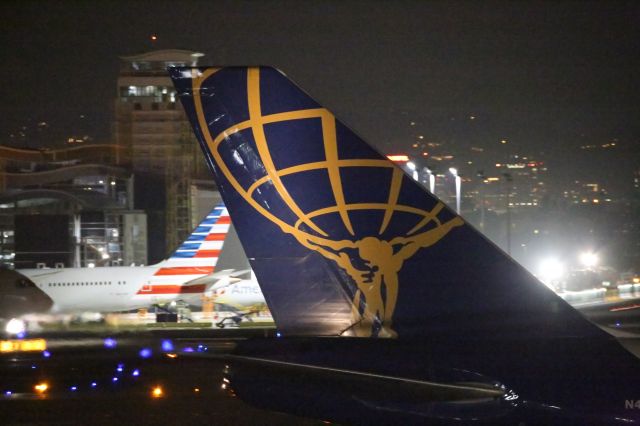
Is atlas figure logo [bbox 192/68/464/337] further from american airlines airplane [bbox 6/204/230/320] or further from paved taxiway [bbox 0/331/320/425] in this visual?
american airlines airplane [bbox 6/204/230/320]

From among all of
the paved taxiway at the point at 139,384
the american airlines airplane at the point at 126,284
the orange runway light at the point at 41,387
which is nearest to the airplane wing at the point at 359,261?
the paved taxiway at the point at 139,384

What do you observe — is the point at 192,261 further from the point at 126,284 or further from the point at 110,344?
the point at 110,344

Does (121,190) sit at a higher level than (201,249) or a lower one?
higher

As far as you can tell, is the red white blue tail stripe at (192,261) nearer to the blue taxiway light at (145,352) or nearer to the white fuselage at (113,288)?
the white fuselage at (113,288)

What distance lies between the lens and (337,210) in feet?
19.1

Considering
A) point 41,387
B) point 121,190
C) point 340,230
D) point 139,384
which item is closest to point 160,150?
point 121,190

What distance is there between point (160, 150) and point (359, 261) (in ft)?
170

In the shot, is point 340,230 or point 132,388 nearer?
point 340,230

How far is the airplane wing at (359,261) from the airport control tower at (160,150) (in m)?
45.2

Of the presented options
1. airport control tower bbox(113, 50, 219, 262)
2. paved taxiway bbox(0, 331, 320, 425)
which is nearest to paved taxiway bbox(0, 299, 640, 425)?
paved taxiway bbox(0, 331, 320, 425)

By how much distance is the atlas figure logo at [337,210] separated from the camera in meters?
5.76

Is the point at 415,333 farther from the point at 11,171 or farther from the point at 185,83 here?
the point at 11,171

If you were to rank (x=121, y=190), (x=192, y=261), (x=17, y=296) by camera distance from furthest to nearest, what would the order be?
(x=121, y=190), (x=192, y=261), (x=17, y=296)

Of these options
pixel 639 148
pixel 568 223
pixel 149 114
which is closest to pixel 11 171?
pixel 149 114
